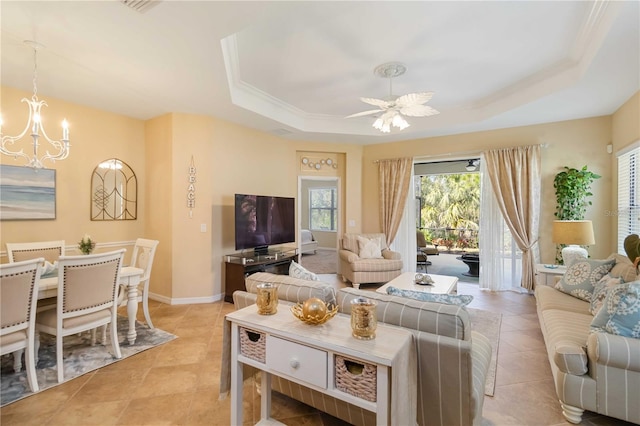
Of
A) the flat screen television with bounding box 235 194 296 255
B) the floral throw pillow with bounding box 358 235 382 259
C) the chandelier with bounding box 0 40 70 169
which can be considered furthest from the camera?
the floral throw pillow with bounding box 358 235 382 259

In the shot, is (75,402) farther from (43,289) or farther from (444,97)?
(444,97)

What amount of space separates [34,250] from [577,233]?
254 inches

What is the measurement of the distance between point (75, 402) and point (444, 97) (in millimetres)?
5349

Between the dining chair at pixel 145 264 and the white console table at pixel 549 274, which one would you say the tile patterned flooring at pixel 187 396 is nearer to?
the dining chair at pixel 145 264

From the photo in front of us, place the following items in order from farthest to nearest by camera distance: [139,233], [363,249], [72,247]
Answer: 1. [363,249]
2. [139,233]
3. [72,247]

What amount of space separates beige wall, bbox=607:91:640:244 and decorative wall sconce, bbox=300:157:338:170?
4.44 m

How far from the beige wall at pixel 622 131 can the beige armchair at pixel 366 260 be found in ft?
10.4

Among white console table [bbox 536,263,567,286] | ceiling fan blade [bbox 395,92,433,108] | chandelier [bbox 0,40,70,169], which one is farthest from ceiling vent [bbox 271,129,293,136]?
white console table [bbox 536,263,567,286]

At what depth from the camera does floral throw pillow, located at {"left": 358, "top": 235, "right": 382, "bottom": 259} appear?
5543mm

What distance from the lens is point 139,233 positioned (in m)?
4.71

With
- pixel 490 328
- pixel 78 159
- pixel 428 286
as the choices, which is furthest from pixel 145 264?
pixel 490 328

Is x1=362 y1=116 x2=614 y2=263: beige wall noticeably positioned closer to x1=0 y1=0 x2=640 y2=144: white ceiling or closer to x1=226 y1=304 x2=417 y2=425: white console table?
x1=0 y1=0 x2=640 y2=144: white ceiling

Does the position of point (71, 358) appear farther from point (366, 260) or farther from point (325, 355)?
point (366, 260)

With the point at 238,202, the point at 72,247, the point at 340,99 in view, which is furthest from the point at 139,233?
the point at 340,99
